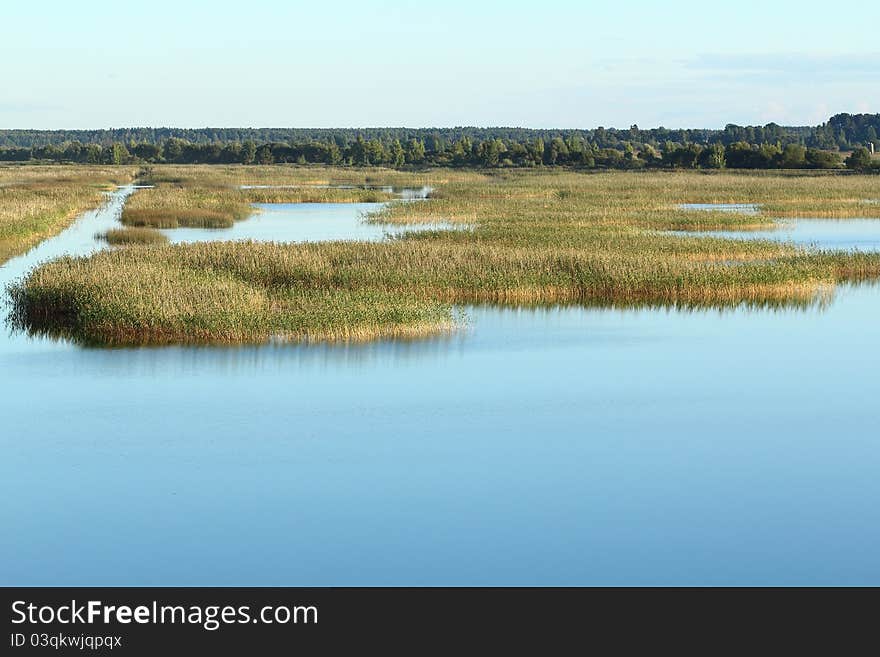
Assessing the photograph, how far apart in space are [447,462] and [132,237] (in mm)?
22925

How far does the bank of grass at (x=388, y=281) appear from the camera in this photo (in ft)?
63.1

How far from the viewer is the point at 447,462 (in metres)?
13.0

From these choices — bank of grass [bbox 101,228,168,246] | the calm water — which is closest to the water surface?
the calm water

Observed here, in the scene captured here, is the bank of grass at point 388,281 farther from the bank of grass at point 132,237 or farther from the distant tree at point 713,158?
the distant tree at point 713,158

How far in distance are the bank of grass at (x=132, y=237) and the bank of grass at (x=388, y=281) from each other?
664cm

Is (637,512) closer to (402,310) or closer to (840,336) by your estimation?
(402,310)

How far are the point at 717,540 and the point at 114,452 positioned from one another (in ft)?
21.4

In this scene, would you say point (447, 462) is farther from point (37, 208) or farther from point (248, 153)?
point (248, 153)

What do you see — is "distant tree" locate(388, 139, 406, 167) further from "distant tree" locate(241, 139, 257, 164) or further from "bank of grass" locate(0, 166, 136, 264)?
"bank of grass" locate(0, 166, 136, 264)

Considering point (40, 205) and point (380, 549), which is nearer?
point (380, 549)

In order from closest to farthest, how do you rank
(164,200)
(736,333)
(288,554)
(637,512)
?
(288,554)
(637,512)
(736,333)
(164,200)

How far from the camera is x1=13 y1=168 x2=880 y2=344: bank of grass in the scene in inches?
757

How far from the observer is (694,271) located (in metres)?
24.8
